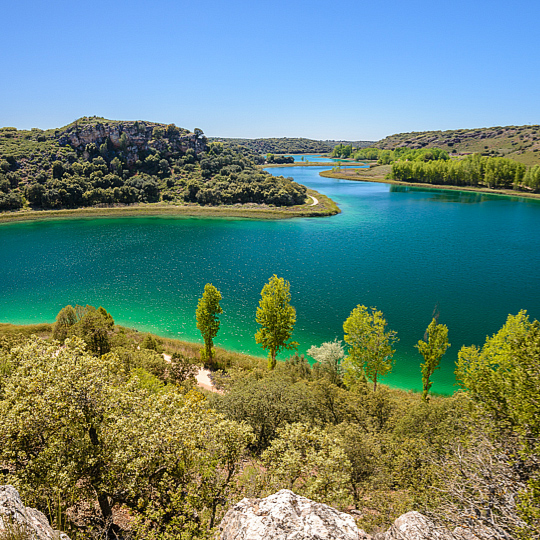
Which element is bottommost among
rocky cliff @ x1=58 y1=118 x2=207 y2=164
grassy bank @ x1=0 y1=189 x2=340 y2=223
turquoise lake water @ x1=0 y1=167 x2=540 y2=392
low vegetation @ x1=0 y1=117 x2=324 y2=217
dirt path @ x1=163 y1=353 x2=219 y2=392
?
dirt path @ x1=163 y1=353 x2=219 y2=392

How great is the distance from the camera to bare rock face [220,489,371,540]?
7331 millimetres

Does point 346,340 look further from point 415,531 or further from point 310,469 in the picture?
point 415,531

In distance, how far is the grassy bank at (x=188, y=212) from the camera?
11225 cm

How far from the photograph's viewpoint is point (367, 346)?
29.8 metres

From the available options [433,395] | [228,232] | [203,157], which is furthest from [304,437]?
[203,157]

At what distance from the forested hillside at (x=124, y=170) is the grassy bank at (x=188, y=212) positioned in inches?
213

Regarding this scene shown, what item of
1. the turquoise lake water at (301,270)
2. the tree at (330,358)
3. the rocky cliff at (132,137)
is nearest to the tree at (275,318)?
the tree at (330,358)

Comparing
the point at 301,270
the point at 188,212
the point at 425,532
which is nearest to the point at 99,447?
the point at 425,532

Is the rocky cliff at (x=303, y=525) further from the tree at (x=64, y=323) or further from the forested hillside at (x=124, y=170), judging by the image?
the forested hillside at (x=124, y=170)

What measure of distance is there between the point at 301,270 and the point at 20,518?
55971 millimetres

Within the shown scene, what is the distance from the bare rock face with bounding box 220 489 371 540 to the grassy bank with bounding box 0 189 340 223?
107467 mm

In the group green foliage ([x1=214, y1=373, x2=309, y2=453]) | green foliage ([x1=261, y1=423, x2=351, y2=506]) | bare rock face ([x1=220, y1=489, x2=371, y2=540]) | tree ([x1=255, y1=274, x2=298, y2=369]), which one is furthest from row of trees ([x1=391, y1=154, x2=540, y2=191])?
bare rock face ([x1=220, y1=489, x2=371, y2=540])

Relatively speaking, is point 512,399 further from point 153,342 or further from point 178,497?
point 153,342

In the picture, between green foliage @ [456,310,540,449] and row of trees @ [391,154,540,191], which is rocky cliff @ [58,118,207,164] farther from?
green foliage @ [456,310,540,449]
